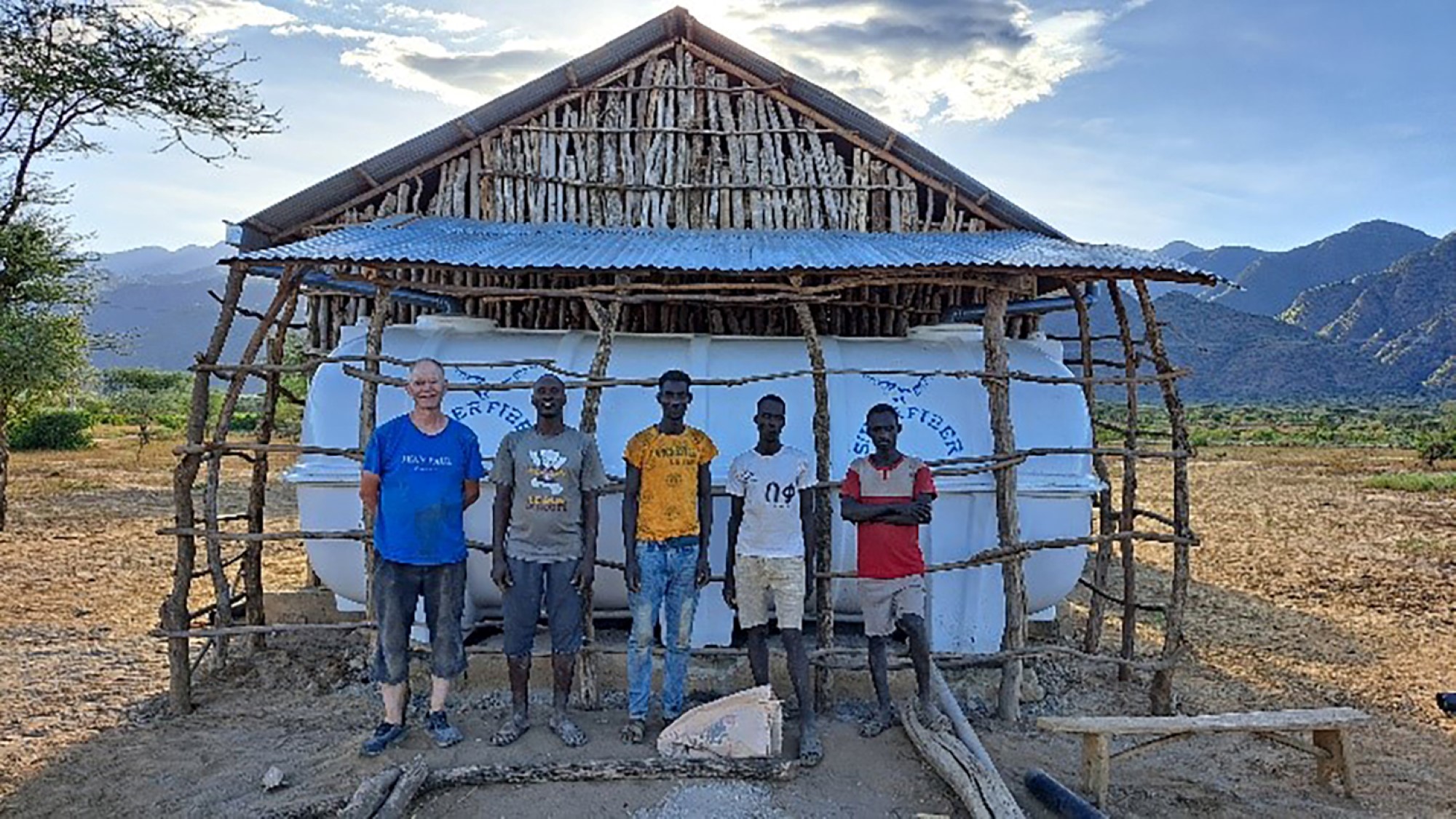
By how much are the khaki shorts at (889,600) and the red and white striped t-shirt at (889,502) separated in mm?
55

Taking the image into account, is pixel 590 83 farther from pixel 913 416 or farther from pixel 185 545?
pixel 185 545

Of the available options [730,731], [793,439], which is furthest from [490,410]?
[730,731]

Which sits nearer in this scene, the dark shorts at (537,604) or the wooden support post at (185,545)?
the dark shorts at (537,604)

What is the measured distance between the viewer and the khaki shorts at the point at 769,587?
6.19m

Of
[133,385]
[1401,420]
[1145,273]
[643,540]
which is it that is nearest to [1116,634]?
[1145,273]

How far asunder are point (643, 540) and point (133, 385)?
44.7 m

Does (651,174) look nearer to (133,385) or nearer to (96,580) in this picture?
(96,580)

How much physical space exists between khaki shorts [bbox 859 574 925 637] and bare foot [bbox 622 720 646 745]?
5.02ft

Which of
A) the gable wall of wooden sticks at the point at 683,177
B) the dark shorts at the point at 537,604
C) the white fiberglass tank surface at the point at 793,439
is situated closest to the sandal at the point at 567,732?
the dark shorts at the point at 537,604

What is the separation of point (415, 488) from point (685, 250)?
2.96 meters

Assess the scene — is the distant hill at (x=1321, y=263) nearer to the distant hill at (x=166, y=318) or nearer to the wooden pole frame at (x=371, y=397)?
the distant hill at (x=166, y=318)

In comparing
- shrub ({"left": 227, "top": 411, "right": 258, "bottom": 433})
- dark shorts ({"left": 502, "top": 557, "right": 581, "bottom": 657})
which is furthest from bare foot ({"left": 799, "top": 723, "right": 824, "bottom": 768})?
shrub ({"left": 227, "top": 411, "right": 258, "bottom": 433})

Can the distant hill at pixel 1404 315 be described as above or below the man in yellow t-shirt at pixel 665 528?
above

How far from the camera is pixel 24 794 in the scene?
19.9 feet
